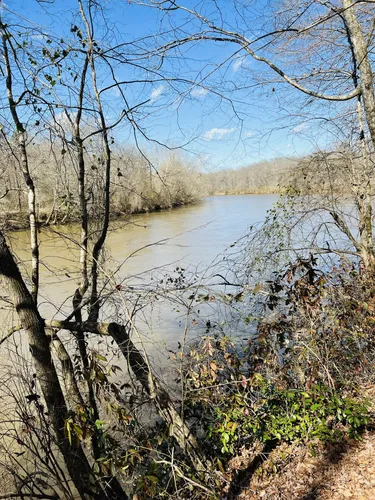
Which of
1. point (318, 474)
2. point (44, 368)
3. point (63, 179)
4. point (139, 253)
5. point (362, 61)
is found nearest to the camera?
point (44, 368)

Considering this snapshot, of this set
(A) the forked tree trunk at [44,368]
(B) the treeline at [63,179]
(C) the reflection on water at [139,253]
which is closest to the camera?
(A) the forked tree trunk at [44,368]

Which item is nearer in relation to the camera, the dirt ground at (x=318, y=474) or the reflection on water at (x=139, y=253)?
the dirt ground at (x=318, y=474)

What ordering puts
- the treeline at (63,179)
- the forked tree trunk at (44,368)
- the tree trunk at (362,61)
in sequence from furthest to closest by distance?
the tree trunk at (362,61)
the treeline at (63,179)
the forked tree trunk at (44,368)

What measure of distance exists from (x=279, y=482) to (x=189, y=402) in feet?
2.98

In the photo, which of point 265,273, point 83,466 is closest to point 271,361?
point 265,273

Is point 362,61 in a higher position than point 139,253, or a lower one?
higher

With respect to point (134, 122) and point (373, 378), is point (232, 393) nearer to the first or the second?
point (373, 378)

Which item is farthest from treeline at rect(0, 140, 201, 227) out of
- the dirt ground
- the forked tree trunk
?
the dirt ground

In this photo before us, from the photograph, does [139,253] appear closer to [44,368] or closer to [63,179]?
[63,179]

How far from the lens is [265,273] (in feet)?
14.0

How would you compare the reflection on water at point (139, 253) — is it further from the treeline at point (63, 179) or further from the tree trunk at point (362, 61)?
the tree trunk at point (362, 61)

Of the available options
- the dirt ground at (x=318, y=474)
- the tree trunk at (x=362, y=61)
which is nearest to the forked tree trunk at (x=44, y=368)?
the dirt ground at (x=318, y=474)

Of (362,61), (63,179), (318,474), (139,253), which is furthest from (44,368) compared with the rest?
(139,253)

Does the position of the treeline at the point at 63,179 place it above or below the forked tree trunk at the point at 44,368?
above
